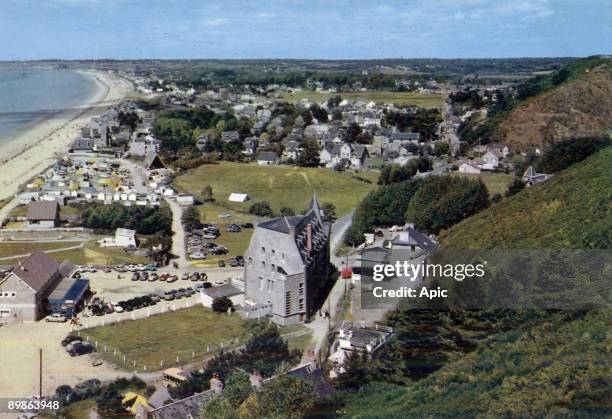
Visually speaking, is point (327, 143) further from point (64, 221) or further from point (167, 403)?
point (167, 403)

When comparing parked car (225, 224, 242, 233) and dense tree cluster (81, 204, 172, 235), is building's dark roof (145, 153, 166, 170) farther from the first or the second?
parked car (225, 224, 242, 233)

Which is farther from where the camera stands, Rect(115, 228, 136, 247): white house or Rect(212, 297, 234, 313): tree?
Rect(115, 228, 136, 247): white house

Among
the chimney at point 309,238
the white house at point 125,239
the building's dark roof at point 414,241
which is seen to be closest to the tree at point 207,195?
the white house at point 125,239

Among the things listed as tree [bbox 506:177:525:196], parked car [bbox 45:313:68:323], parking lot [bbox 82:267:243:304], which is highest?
tree [bbox 506:177:525:196]

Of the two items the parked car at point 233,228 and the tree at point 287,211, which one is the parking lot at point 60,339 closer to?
the parked car at point 233,228

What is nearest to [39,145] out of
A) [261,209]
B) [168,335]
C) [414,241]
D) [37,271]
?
[261,209]

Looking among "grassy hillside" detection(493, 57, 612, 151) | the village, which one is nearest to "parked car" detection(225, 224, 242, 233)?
the village

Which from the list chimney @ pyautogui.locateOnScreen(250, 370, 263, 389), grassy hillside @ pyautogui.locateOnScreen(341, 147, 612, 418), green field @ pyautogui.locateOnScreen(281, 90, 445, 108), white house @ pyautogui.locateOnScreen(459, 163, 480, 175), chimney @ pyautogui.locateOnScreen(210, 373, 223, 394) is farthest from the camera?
green field @ pyautogui.locateOnScreen(281, 90, 445, 108)
